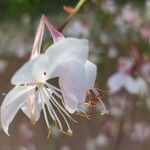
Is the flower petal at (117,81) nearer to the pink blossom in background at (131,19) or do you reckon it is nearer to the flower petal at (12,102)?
the pink blossom in background at (131,19)

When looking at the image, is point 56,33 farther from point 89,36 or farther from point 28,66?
point 89,36

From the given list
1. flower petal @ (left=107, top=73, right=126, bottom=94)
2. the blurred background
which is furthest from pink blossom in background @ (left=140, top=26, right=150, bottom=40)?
flower petal @ (left=107, top=73, right=126, bottom=94)

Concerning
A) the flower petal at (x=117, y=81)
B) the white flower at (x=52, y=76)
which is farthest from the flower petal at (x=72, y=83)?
the flower petal at (x=117, y=81)

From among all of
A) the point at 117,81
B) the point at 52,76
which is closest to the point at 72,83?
the point at 52,76

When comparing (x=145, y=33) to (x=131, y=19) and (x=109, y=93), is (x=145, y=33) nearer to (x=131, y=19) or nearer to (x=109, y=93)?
(x=131, y=19)

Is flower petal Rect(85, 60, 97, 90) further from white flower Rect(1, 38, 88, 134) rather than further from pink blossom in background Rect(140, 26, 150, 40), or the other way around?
pink blossom in background Rect(140, 26, 150, 40)

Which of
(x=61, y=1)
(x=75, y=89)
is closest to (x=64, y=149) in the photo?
(x=75, y=89)
